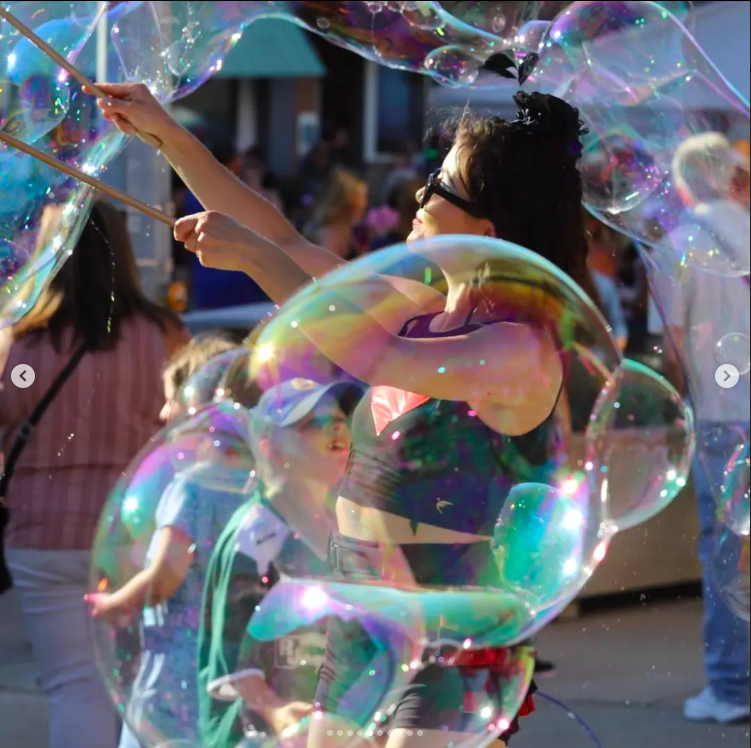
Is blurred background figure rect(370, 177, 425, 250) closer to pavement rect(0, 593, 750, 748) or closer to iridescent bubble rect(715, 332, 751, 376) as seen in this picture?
pavement rect(0, 593, 750, 748)

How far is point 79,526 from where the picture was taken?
12.9ft

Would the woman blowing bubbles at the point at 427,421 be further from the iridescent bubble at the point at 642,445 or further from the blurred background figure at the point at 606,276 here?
the blurred background figure at the point at 606,276

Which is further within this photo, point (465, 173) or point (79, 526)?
point (79, 526)

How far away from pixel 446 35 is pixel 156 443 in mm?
2045

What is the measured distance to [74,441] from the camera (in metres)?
3.96

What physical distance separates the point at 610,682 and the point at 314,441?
11.4 feet

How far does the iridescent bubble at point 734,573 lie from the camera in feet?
15.3

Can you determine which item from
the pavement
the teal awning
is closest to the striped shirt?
the pavement

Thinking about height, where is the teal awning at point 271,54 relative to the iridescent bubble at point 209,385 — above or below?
above

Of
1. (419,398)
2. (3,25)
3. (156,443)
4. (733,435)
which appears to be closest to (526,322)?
(419,398)

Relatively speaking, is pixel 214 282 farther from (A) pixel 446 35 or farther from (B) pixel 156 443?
(B) pixel 156 443

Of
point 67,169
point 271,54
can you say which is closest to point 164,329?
point 67,169

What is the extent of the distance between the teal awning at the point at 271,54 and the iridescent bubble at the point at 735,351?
35.4 feet

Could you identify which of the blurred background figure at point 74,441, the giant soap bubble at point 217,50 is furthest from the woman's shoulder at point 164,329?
the giant soap bubble at point 217,50
